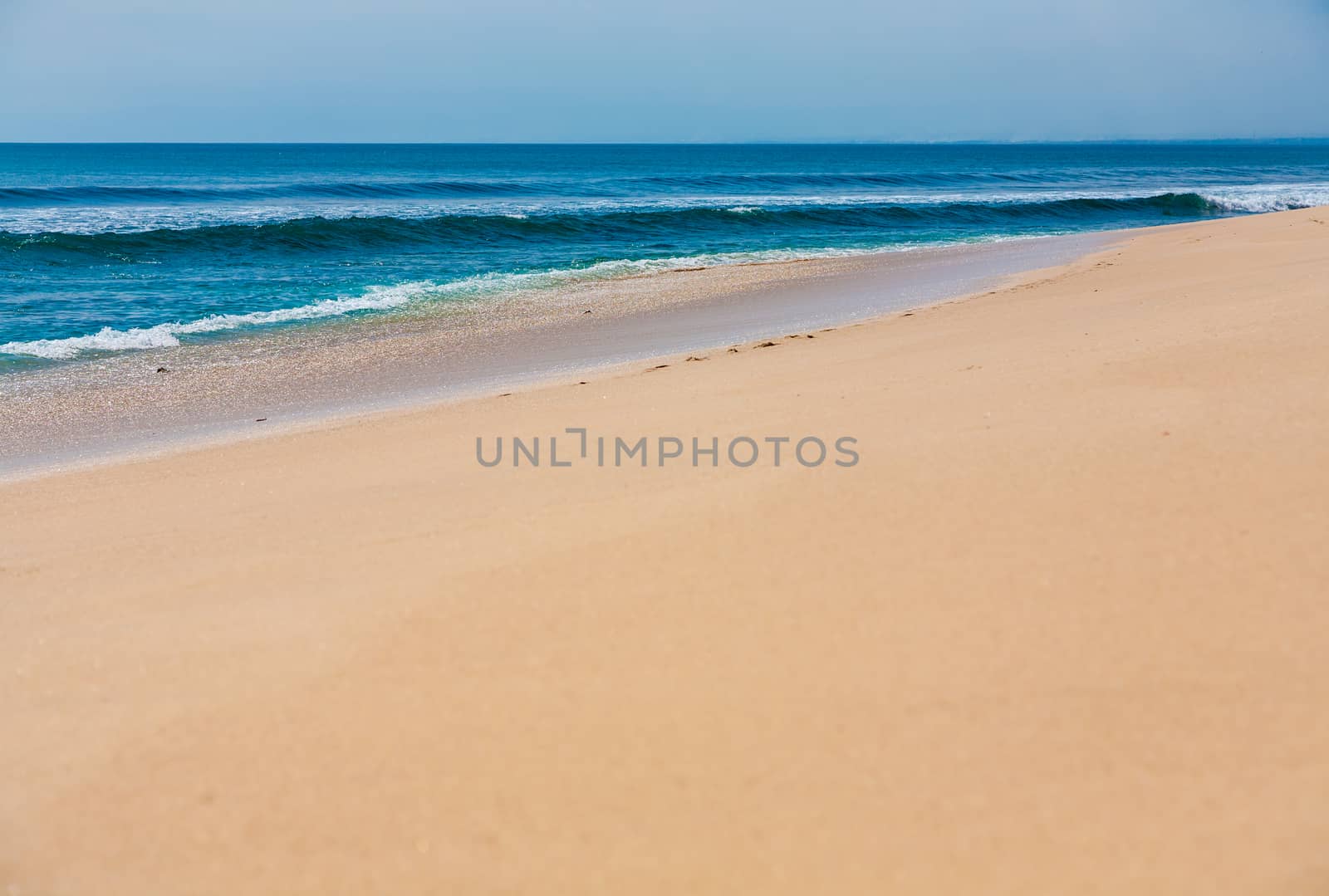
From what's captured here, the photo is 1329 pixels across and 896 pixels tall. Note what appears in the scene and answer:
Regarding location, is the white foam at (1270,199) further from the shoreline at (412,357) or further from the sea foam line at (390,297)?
the shoreline at (412,357)

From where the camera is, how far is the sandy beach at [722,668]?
2.03 m

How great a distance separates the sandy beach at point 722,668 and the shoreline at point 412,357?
214 centimetres

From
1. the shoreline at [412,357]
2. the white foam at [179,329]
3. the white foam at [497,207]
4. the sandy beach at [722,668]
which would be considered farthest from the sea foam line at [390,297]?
the white foam at [497,207]

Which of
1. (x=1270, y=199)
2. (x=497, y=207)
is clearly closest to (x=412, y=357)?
(x=497, y=207)

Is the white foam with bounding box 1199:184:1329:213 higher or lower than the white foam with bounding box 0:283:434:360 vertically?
higher

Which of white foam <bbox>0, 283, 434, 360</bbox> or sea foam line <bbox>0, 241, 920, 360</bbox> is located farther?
sea foam line <bbox>0, 241, 920, 360</bbox>

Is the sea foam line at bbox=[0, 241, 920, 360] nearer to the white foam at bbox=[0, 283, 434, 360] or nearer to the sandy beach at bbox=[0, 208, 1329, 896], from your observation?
the white foam at bbox=[0, 283, 434, 360]

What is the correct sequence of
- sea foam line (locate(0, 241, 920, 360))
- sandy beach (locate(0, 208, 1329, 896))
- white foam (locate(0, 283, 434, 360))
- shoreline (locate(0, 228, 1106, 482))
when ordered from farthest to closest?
sea foam line (locate(0, 241, 920, 360)) → white foam (locate(0, 283, 434, 360)) → shoreline (locate(0, 228, 1106, 482)) → sandy beach (locate(0, 208, 1329, 896))

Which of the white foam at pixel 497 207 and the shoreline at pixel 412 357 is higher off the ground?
the white foam at pixel 497 207

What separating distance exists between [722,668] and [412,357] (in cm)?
688

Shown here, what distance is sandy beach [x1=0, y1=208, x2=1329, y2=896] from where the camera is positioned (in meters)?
2.03

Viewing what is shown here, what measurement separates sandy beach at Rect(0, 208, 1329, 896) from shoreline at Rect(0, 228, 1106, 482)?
2141 mm

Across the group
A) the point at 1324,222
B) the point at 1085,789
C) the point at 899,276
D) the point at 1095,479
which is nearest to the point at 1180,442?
the point at 1095,479

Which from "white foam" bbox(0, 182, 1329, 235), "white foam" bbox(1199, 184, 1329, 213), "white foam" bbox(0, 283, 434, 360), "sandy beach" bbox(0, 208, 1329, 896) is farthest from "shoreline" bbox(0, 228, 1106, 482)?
"white foam" bbox(1199, 184, 1329, 213)
